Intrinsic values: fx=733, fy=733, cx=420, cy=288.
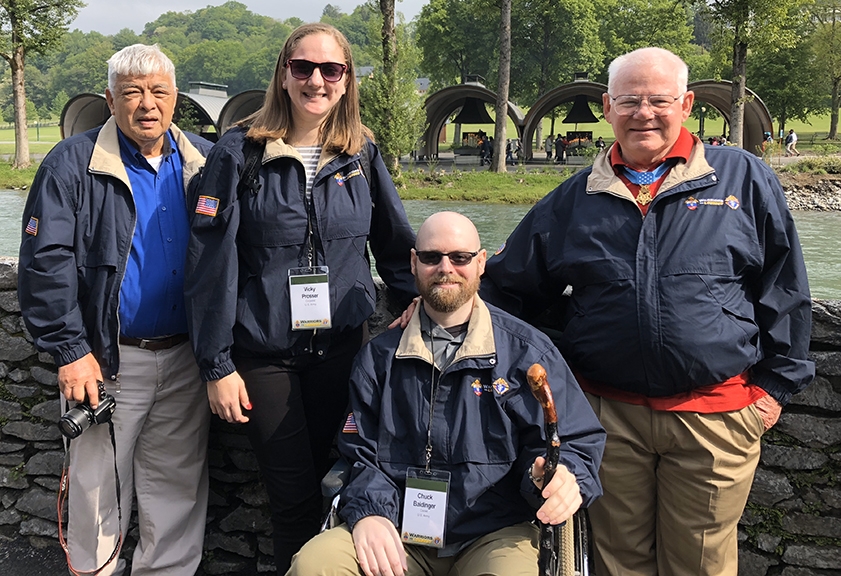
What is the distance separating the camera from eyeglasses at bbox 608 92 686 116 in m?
2.50

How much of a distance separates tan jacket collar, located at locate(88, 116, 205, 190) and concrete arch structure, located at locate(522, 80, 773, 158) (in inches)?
1047

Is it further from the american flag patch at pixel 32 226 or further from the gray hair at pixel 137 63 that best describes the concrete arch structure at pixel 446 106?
the american flag patch at pixel 32 226

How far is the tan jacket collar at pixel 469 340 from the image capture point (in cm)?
244

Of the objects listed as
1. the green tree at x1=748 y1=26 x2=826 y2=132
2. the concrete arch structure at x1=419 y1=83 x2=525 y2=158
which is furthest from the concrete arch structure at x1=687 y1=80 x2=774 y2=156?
the green tree at x1=748 y1=26 x2=826 y2=132

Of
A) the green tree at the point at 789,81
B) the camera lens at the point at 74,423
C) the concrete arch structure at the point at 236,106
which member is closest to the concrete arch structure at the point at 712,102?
the concrete arch structure at the point at 236,106

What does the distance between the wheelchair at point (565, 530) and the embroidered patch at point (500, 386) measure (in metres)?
0.46

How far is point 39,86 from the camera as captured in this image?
113 m


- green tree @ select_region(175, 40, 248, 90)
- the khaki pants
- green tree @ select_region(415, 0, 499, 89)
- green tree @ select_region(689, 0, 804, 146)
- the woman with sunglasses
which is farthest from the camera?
→ green tree @ select_region(175, 40, 248, 90)

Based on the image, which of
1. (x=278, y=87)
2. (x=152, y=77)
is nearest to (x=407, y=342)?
(x=278, y=87)

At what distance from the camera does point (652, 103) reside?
2.51 metres

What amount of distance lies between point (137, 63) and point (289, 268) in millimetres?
971

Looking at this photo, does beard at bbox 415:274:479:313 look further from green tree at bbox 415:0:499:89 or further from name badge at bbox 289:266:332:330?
green tree at bbox 415:0:499:89

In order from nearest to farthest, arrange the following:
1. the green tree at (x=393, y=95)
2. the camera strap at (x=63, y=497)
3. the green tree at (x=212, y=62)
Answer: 1. the camera strap at (x=63, y=497)
2. the green tree at (x=393, y=95)
3. the green tree at (x=212, y=62)

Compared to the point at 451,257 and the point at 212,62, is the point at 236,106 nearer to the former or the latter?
the point at 451,257
